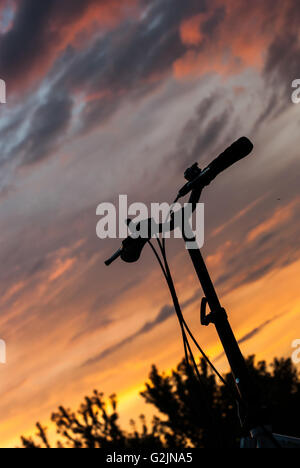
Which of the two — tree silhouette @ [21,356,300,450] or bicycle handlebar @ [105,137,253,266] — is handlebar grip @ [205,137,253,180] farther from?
tree silhouette @ [21,356,300,450]

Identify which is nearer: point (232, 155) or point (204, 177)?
point (232, 155)

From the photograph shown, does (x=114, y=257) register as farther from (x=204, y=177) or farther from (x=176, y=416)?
(x=176, y=416)

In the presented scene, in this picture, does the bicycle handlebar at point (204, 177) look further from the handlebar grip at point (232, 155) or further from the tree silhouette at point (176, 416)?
the tree silhouette at point (176, 416)

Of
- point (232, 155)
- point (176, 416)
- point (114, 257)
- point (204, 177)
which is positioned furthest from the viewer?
point (176, 416)

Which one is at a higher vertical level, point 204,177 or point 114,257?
point 204,177

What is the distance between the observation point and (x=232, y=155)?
3.51m

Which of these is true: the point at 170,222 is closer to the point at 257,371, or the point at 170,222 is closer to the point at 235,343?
the point at 235,343

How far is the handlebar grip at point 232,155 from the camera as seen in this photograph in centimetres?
346

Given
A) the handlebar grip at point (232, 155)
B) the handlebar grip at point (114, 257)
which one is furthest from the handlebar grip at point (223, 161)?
the handlebar grip at point (114, 257)

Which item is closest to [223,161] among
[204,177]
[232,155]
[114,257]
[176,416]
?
[232,155]

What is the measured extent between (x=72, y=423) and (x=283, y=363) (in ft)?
70.8

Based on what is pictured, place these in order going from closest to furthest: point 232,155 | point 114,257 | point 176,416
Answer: point 232,155 → point 114,257 → point 176,416

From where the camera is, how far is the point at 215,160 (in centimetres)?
361
